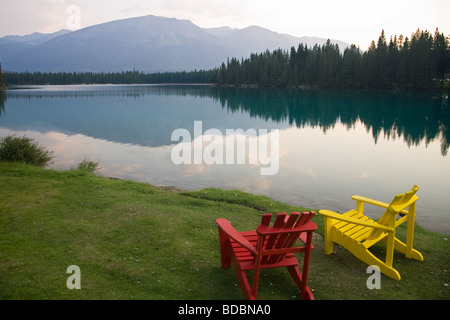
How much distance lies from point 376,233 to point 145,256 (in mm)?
4504

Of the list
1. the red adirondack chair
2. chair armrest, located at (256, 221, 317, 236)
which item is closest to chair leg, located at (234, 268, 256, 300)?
the red adirondack chair

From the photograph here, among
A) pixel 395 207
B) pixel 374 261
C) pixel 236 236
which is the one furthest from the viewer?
pixel 374 261

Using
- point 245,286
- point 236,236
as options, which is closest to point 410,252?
point 245,286

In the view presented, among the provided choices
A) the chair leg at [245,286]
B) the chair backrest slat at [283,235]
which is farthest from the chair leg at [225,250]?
the chair backrest slat at [283,235]

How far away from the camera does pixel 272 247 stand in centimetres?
514

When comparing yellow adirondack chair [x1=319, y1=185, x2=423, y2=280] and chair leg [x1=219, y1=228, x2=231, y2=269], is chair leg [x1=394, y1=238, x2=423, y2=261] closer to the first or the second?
yellow adirondack chair [x1=319, y1=185, x2=423, y2=280]

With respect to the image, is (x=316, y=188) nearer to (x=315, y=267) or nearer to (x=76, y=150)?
(x=315, y=267)

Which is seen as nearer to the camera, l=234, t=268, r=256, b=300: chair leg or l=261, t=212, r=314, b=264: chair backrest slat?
l=261, t=212, r=314, b=264: chair backrest slat

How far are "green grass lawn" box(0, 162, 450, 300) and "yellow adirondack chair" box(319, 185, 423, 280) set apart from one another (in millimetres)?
217

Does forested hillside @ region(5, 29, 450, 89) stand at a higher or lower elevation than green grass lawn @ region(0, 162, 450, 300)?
higher

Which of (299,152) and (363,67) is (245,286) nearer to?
(299,152)

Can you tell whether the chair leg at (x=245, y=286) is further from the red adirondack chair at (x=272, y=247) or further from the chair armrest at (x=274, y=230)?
the chair armrest at (x=274, y=230)

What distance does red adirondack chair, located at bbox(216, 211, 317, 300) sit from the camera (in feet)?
15.9

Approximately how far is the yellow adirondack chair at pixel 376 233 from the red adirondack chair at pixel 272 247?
1.44m
